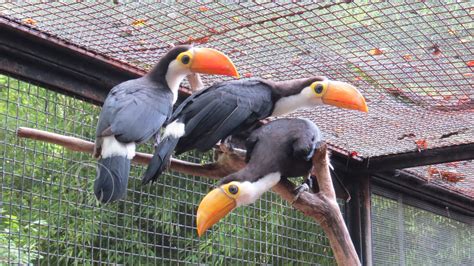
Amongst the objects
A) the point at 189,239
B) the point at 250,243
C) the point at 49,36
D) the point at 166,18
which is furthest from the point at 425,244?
the point at 49,36

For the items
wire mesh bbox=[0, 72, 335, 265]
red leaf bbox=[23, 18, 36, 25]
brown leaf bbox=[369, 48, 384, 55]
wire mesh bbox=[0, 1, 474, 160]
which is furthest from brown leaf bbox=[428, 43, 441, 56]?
red leaf bbox=[23, 18, 36, 25]

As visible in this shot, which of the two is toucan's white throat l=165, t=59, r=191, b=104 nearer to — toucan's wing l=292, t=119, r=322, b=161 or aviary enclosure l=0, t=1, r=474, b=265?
aviary enclosure l=0, t=1, r=474, b=265

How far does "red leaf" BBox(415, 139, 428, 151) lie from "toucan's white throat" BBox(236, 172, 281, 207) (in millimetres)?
1190

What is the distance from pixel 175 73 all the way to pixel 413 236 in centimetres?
151

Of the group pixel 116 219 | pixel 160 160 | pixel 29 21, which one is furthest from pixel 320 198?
pixel 29 21

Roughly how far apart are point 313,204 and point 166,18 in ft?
2.18

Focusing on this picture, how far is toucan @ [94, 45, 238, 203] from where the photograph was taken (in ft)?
4.94

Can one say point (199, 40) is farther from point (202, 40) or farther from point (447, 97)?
point (447, 97)

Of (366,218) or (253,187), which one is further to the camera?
(366,218)

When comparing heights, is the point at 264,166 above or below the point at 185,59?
below

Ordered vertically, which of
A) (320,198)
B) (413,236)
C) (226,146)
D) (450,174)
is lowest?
(413,236)

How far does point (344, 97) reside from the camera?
5.76 ft

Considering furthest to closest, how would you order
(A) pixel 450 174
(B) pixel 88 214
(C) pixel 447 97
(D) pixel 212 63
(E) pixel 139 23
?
(A) pixel 450 174
(C) pixel 447 97
(B) pixel 88 214
(E) pixel 139 23
(D) pixel 212 63

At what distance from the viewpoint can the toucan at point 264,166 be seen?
1503 mm
